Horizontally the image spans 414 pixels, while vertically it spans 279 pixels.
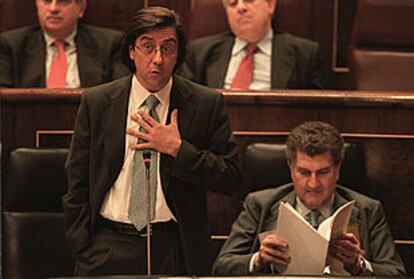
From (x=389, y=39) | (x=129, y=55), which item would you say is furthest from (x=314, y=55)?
(x=129, y=55)

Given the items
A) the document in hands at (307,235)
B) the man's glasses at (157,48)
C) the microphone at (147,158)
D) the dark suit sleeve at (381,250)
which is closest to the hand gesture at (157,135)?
the microphone at (147,158)

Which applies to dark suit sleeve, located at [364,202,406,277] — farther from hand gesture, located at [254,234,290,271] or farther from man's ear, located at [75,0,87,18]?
man's ear, located at [75,0,87,18]

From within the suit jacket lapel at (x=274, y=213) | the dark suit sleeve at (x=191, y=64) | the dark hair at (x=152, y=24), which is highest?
the dark hair at (x=152, y=24)

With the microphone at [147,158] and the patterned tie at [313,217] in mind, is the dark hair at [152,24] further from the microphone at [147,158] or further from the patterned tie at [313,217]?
the patterned tie at [313,217]

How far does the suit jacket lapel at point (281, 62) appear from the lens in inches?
123

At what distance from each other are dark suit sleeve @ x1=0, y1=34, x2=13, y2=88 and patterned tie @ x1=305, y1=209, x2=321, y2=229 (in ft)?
3.50

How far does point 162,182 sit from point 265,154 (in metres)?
0.37

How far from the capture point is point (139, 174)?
228 centimetres

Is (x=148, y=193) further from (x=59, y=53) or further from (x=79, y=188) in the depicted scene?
(x=59, y=53)

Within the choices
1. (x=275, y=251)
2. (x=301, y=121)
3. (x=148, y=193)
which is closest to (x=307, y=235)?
(x=275, y=251)

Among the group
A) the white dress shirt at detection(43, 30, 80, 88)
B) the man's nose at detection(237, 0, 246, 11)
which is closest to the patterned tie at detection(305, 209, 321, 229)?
the man's nose at detection(237, 0, 246, 11)

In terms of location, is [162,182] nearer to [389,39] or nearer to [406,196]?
[406,196]

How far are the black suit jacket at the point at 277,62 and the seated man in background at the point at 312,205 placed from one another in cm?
73

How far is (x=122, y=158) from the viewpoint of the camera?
7.47 feet
